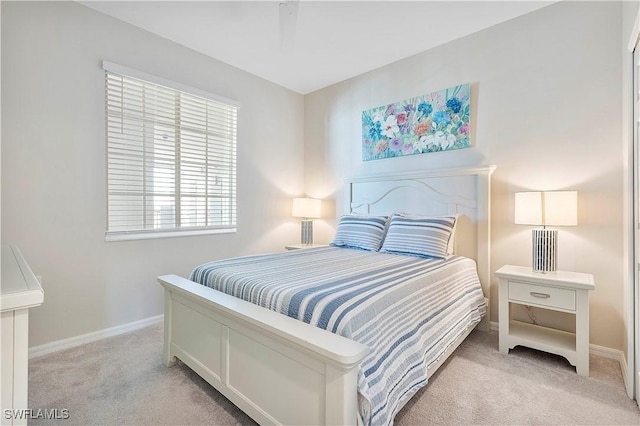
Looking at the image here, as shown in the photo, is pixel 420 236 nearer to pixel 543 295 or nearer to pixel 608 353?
pixel 543 295

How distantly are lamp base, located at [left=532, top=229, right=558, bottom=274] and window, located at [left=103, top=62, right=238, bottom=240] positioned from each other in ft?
9.60

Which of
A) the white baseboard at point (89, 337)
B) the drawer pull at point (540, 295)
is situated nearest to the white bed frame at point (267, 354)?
the drawer pull at point (540, 295)

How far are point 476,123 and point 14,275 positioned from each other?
3305mm

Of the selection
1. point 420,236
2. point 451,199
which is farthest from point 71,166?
point 451,199

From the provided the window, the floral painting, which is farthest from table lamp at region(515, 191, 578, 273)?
the window

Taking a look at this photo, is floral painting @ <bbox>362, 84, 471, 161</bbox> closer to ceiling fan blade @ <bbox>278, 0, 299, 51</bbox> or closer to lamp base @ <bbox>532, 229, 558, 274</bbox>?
lamp base @ <bbox>532, 229, 558, 274</bbox>

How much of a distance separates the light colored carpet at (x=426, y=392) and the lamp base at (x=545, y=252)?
2.13 feet

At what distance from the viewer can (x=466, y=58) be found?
2906 mm

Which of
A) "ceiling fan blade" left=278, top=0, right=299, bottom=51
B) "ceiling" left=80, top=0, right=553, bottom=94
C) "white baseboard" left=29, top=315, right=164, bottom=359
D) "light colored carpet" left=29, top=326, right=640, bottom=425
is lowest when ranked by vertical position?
"light colored carpet" left=29, top=326, right=640, bottom=425

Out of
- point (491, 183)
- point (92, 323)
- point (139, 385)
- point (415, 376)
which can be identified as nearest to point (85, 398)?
point (139, 385)

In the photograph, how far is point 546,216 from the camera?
7.14ft

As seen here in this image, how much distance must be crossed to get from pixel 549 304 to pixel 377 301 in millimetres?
1451

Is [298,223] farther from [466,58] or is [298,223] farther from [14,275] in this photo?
[14,275]

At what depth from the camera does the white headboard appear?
106 inches
